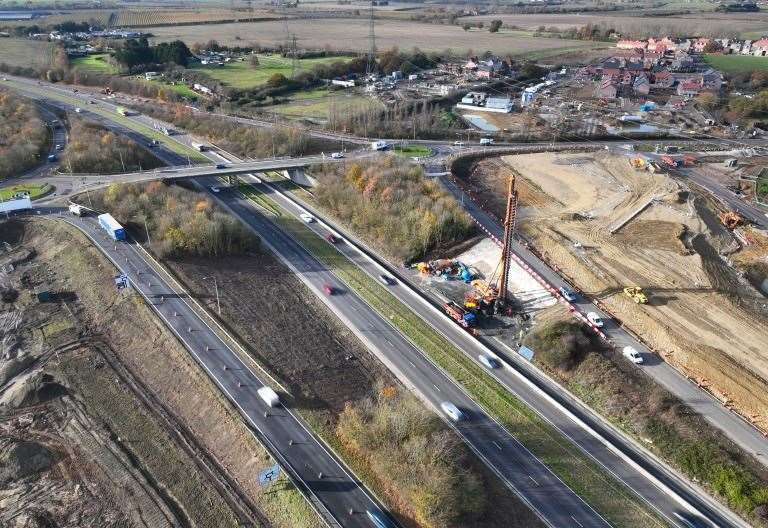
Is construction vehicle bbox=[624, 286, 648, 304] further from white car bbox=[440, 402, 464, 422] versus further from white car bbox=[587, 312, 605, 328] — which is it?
white car bbox=[440, 402, 464, 422]

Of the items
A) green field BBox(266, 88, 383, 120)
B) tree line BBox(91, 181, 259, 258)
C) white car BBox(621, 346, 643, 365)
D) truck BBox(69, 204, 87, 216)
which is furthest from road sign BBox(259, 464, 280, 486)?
green field BBox(266, 88, 383, 120)

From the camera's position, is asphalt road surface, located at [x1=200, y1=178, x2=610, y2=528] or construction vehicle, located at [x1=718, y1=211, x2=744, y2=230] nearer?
asphalt road surface, located at [x1=200, y1=178, x2=610, y2=528]

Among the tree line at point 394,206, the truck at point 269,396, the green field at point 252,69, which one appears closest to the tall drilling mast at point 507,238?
the tree line at point 394,206

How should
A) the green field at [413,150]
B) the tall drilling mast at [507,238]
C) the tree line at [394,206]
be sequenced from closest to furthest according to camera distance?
the tall drilling mast at [507,238] < the tree line at [394,206] < the green field at [413,150]

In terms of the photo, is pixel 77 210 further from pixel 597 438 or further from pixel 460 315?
pixel 597 438

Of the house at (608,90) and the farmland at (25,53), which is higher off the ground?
the farmland at (25,53)

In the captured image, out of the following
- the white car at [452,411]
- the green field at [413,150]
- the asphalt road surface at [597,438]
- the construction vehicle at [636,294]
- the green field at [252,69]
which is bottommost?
the asphalt road surface at [597,438]

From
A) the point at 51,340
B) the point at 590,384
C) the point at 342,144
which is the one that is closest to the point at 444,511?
the point at 590,384

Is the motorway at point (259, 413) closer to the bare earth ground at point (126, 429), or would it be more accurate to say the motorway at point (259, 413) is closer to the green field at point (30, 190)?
the bare earth ground at point (126, 429)
